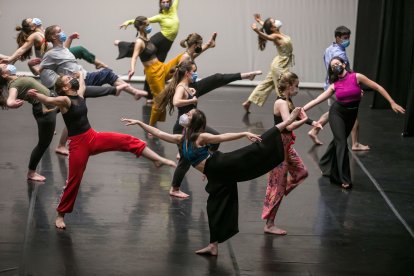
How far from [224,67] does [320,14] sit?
1.89 m

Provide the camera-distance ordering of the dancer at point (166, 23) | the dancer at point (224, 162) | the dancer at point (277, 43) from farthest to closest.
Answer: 1. the dancer at point (166, 23)
2. the dancer at point (277, 43)
3. the dancer at point (224, 162)

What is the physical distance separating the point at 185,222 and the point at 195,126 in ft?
4.37

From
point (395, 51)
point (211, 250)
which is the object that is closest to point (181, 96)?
point (211, 250)

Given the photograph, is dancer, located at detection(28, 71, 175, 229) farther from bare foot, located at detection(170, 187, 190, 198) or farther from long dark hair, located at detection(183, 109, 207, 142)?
bare foot, located at detection(170, 187, 190, 198)

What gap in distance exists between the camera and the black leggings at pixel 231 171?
686 cm

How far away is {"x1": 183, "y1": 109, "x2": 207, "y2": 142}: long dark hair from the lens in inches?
270

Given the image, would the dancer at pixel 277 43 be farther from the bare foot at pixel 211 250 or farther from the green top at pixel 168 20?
the bare foot at pixel 211 250

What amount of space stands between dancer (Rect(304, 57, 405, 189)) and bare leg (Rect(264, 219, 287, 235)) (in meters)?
1.65

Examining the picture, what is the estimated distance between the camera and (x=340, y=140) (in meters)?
9.21

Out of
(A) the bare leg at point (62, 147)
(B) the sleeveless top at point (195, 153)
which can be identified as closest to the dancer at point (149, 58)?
(A) the bare leg at point (62, 147)

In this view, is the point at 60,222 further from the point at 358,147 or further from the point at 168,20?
the point at 168,20

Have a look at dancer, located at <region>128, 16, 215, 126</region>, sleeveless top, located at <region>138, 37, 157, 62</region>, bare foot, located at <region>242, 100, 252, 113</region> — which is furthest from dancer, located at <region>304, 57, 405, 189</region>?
bare foot, located at <region>242, 100, 252, 113</region>

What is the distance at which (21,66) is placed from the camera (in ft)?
51.2

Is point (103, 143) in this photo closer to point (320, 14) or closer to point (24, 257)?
point (24, 257)
